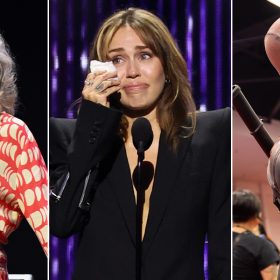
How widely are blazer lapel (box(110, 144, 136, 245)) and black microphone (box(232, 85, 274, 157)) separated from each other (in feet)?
1.25

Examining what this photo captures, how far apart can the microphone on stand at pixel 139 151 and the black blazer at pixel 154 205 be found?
0.08 meters

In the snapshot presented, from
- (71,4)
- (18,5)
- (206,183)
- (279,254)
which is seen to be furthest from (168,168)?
(18,5)

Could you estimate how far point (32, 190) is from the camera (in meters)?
1.84

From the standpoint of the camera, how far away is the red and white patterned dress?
1.84 meters

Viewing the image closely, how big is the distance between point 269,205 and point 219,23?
0.55 meters

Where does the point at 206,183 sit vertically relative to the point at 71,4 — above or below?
below

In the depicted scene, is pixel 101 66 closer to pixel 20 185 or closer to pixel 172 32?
pixel 172 32

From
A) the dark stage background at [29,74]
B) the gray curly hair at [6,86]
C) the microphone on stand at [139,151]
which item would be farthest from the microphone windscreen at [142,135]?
the dark stage background at [29,74]

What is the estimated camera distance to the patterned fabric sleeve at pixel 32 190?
1834mm

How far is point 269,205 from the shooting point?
1.83 metres

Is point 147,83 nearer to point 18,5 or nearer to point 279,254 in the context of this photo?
point 279,254

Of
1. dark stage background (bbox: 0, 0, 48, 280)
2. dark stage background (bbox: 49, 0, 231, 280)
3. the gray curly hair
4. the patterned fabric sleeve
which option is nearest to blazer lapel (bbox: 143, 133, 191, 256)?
dark stage background (bbox: 49, 0, 231, 280)

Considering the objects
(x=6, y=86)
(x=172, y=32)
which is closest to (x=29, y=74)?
(x=6, y=86)

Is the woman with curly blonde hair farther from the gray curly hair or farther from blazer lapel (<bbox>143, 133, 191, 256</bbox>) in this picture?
blazer lapel (<bbox>143, 133, 191, 256</bbox>)
